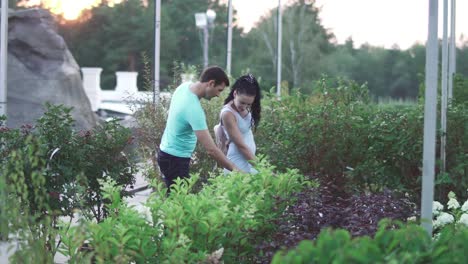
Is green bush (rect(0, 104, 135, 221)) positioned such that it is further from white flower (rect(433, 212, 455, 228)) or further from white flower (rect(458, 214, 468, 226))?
white flower (rect(458, 214, 468, 226))

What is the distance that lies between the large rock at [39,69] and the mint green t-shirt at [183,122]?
45.4ft

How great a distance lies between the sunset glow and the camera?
29516 millimetres

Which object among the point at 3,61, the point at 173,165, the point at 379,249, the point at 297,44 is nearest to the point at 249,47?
the point at 297,44

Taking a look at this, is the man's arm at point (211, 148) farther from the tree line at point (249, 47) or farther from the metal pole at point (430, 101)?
the tree line at point (249, 47)

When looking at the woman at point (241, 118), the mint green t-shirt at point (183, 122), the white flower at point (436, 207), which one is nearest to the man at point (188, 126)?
the mint green t-shirt at point (183, 122)

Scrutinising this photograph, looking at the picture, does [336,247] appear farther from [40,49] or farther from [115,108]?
[115,108]

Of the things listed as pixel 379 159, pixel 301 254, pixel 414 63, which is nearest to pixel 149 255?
pixel 301 254

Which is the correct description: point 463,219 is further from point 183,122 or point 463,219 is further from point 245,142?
point 183,122

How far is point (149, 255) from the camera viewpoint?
4215mm

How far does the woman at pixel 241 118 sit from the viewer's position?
6.28m

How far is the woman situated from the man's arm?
281 mm

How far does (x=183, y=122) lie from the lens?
617 centimetres

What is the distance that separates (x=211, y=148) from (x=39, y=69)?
15751 mm

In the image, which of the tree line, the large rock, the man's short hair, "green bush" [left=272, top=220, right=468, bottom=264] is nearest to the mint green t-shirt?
the man's short hair
